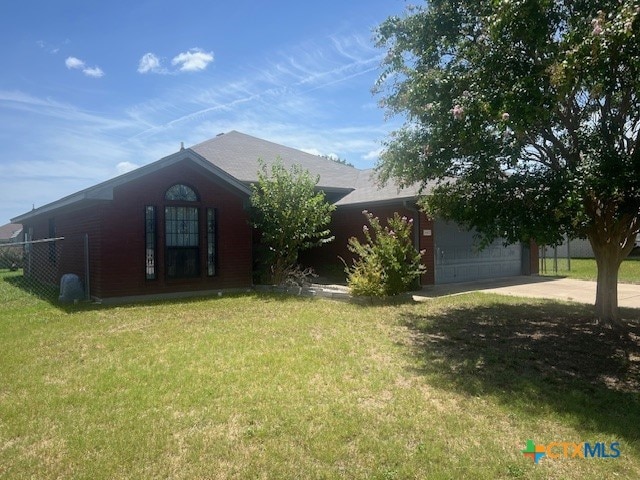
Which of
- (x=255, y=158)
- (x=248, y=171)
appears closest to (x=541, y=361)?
(x=248, y=171)

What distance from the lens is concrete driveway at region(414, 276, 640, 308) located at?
38.2 feet

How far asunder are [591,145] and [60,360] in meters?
8.50

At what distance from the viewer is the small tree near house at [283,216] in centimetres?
1323

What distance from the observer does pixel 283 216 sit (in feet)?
43.0

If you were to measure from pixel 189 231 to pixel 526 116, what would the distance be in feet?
31.9

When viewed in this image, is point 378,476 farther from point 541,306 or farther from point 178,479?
point 541,306

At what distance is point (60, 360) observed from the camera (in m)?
6.19

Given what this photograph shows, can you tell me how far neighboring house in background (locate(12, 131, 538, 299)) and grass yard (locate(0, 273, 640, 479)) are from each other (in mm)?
3441

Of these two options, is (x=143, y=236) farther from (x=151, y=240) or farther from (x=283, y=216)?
(x=283, y=216)

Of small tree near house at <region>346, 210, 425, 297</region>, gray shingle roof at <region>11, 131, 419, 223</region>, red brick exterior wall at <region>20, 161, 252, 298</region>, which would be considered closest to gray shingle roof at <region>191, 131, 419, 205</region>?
gray shingle roof at <region>11, 131, 419, 223</region>

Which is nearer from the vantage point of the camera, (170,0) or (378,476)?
(378,476)

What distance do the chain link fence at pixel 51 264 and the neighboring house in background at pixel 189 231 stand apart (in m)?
0.14

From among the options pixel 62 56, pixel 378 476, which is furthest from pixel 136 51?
pixel 378 476

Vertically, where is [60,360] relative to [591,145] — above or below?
below
